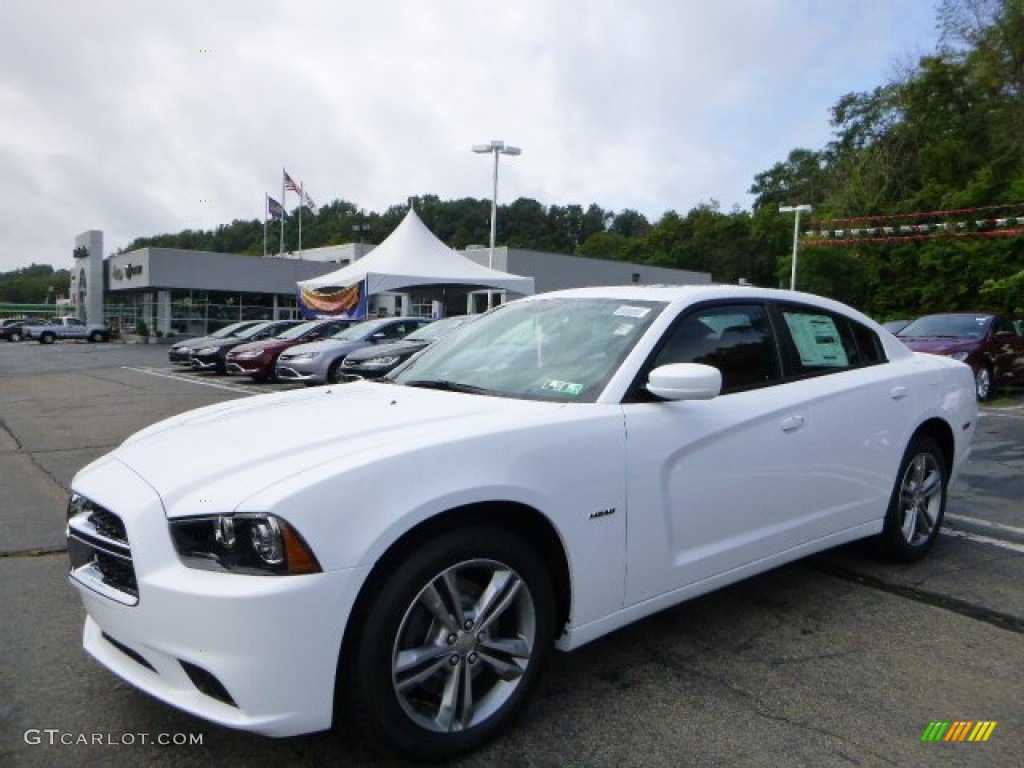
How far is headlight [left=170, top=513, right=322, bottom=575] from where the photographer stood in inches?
82.8

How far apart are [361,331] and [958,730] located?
14.8 m

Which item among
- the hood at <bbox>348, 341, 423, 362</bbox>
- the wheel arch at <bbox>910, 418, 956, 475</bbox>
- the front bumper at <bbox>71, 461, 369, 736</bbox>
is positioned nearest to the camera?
the front bumper at <bbox>71, 461, 369, 736</bbox>

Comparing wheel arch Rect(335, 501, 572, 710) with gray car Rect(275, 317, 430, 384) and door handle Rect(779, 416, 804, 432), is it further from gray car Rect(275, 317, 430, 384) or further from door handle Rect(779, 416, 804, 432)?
gray car Rect(275, 317, 430, 384)

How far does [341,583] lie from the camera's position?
2.14 meters

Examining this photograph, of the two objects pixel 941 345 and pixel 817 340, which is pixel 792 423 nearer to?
pixel 817 340

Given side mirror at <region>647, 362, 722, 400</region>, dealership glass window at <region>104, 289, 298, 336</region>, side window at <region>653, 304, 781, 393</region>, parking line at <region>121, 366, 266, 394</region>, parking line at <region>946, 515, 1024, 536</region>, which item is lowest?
parking line at <region>946, 515, 1024, 536</region>

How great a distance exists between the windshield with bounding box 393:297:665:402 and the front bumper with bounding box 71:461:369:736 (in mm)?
1208

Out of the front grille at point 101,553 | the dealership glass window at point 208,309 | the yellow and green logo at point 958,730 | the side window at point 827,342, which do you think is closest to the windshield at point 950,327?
the side window at point 827,342

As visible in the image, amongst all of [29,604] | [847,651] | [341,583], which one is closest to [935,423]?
[847,651]

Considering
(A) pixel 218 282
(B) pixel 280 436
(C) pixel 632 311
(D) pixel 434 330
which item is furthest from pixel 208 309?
(B) pixel 280 436

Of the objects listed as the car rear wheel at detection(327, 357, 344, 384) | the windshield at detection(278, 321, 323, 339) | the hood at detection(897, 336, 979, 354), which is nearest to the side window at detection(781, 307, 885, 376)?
the hood at detection(897, 336, 979, 354)

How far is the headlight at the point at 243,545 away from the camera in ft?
6.90

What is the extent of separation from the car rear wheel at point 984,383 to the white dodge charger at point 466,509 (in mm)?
10412

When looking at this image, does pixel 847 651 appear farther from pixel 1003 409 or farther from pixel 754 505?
pixel 1003 409
